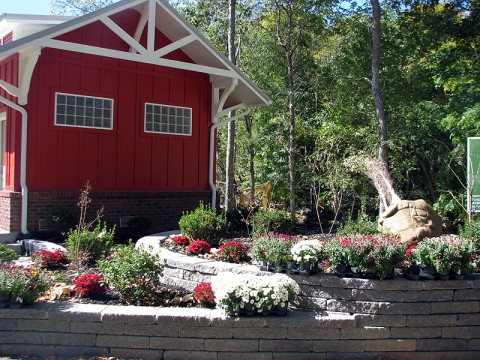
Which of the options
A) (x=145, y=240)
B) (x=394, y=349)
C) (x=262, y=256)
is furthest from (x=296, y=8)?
(x=394, y=349)

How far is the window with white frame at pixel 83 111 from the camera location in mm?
9484

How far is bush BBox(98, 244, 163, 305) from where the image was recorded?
16.8 ft

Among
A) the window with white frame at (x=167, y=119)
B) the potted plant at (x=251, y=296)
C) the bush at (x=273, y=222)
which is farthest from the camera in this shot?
the window with white frame at (x=167, y=119)

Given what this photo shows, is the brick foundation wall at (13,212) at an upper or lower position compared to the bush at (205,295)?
upper

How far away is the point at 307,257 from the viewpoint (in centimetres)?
514

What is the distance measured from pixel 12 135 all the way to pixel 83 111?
138cm

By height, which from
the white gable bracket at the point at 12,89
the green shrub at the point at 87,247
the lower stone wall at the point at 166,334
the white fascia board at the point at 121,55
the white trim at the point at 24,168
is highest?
the white fascia board at the point at 121,55

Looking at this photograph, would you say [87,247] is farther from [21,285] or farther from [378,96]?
[378,96]

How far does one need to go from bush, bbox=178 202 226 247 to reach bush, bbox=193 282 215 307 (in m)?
2.23

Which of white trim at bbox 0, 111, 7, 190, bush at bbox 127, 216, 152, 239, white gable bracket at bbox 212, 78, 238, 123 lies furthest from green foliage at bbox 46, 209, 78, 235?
white gable bracket at bbox 212, 78, 238, 123

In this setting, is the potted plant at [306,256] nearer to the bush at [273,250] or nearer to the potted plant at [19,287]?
the bush at [273,250]

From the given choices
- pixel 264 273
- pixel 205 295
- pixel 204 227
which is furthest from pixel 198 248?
pixel 205 295

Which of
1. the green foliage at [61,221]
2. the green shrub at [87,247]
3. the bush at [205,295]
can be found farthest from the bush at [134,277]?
the green foliage at [61,221]

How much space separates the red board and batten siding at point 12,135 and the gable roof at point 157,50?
18.0 inches
